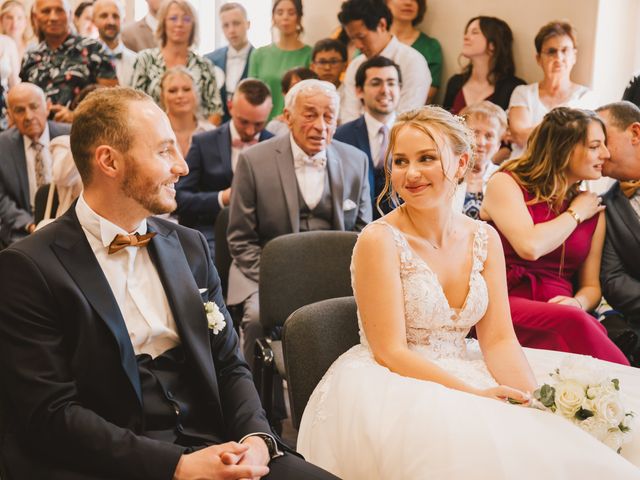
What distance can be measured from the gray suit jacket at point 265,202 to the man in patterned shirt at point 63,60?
2.68m

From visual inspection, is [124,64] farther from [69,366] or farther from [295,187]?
[69,366]

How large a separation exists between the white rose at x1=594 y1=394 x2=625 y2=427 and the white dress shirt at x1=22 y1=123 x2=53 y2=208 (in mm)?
4348

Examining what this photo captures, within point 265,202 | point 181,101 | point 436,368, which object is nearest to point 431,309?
point 436,368

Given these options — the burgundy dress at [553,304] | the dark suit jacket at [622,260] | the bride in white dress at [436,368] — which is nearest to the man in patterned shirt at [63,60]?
the burgundy dress at [553,304]

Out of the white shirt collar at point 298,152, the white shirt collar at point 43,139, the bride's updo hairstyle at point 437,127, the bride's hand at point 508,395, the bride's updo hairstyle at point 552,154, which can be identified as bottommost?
the bride's hand at point 508,395

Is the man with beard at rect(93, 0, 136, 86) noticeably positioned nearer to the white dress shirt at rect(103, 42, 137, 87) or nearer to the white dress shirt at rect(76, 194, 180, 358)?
the white dress shirt at rect(103, 42, 137, 87)

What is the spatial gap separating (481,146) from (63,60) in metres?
3.46

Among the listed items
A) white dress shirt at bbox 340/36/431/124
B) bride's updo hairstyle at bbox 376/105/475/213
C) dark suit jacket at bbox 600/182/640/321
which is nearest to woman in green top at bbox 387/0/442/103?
white dress shirt at bbox 340/36/431/124

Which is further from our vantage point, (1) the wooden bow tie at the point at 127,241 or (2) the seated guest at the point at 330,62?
(2) the seated guest at the point at 330,62

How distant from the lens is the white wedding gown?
6.18 ft

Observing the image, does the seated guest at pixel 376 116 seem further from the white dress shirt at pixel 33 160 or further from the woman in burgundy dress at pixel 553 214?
the white dress shirt at pixel 33 160

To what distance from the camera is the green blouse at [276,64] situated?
22.3ft

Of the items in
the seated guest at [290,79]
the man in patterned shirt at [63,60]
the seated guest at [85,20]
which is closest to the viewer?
the seated guest at [290,79]

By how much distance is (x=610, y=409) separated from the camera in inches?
78.2
